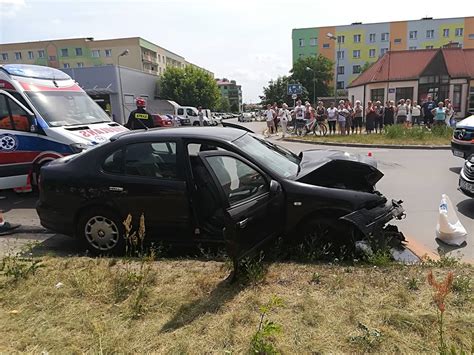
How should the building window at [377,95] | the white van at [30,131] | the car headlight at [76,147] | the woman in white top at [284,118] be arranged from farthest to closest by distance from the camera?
the building window at [377,95] < the woman in white top at [284,118] < the white van at [30,131] < the car headlight at [76,147]

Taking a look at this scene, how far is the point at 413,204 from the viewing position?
7.12 metres

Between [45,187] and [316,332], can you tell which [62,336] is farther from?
[45,187]

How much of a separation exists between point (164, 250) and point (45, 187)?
1.71 meters

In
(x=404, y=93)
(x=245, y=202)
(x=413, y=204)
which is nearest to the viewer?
(x=245, y=202)

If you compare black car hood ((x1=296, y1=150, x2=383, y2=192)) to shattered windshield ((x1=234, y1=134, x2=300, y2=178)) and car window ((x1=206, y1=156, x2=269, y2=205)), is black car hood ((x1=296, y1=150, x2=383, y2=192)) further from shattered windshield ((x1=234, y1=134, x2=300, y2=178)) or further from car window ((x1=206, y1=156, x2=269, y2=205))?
car window ((x1=206, y1=156, x2=269, y2=205))

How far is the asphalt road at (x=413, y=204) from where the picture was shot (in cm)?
525

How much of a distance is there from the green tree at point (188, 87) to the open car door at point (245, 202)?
2025 inches

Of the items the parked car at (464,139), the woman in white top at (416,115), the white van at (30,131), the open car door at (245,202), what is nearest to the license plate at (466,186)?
the parked car at (464,139)

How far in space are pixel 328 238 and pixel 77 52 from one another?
82078mm

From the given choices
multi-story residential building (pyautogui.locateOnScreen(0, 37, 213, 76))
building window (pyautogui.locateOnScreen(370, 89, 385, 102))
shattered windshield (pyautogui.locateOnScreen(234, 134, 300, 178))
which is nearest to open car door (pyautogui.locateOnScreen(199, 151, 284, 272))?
shattered windshield (pyautogui.locateOnScreen(234, 134, 300, 178))

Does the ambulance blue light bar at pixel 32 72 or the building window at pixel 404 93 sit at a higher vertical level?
the ambulance blue light bar at pixel 32 72

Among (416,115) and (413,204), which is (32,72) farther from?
(416,115)

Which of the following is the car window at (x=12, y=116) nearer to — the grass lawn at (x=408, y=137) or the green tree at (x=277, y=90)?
the grass lawn at (x=408, y=137)

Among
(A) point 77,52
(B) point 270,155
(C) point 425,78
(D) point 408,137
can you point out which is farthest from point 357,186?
(A) point 77,52
